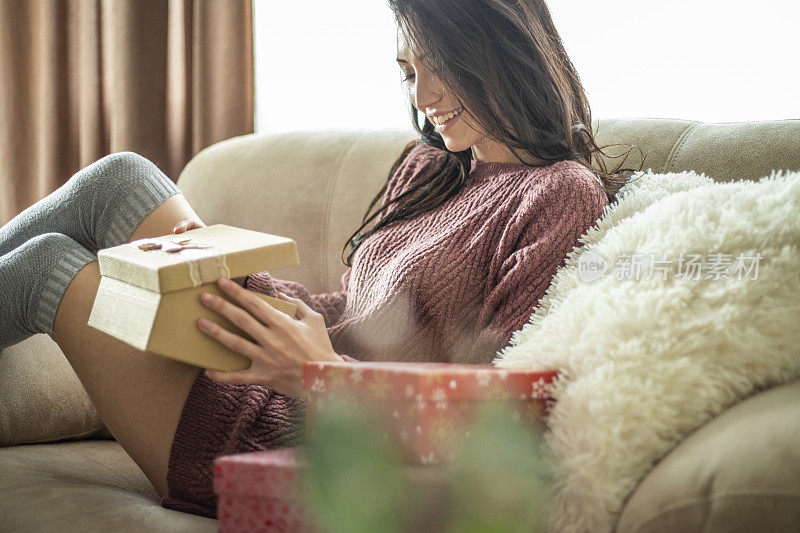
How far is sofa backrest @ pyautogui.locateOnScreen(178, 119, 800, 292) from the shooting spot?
1.23 m

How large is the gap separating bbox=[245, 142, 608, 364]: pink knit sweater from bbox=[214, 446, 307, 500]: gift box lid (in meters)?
0.39

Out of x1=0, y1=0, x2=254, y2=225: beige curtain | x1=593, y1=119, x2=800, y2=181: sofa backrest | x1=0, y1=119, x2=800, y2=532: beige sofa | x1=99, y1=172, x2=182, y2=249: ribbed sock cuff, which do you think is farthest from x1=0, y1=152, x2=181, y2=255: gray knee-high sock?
x1=0, y1=0, x2=254, y2=225: beige curtain

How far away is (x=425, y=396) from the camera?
650mm

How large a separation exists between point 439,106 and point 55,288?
0.63m

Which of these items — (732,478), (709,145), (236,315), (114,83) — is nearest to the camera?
(732,478)

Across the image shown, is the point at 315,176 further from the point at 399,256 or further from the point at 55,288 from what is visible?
the point at 55,288

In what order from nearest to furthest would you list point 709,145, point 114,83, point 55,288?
point 55,288 → point 709,145 → point 114,83

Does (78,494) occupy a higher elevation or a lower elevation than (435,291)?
lower

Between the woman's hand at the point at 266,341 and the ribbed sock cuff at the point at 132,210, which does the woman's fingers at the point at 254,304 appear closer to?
the woman's hand at the point at 266,341

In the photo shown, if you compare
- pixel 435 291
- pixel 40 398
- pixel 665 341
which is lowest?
pixel 40 398

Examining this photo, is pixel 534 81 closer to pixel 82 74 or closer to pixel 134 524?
pixel 134 524

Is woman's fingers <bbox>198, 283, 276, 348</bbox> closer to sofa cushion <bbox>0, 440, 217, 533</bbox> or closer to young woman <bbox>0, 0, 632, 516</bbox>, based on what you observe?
A: young woman <bbox>0, 0, 632, 516</bbox>

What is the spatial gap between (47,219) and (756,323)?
1.00 meters
